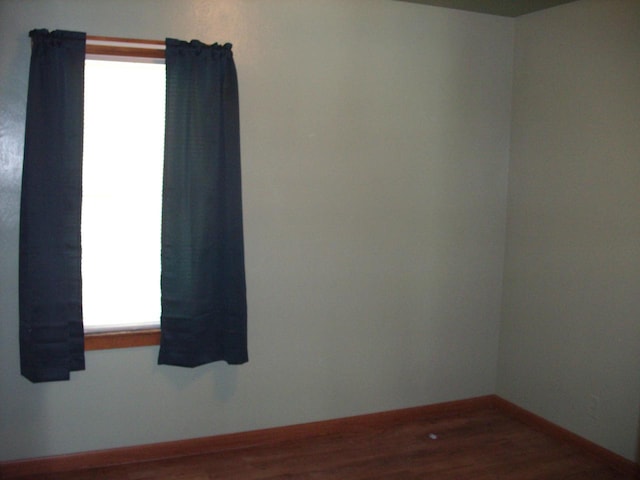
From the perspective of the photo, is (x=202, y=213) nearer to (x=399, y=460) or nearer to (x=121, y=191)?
(x=121, y=191)

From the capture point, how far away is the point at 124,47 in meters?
2.95

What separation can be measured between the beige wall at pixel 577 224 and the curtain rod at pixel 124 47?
2430 millimetres

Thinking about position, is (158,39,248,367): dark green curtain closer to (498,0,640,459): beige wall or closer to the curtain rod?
the curtain rod

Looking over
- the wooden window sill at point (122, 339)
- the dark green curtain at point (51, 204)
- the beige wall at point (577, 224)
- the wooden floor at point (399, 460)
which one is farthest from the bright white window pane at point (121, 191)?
the beige wall at point (577, 224)

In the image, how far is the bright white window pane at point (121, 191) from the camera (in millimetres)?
3008

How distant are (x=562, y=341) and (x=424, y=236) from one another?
3.59 ft

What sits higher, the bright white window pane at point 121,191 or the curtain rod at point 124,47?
the curtain rod at point 124,47

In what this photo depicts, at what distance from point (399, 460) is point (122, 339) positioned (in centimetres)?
173

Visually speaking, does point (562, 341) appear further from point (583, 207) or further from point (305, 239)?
point (305, 239)

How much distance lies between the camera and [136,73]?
304 centimetres

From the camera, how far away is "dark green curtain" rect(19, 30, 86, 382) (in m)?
2.76

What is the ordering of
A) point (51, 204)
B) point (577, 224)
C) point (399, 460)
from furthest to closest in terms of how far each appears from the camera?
point (577, 224), point (399, 460), point (51, 204)

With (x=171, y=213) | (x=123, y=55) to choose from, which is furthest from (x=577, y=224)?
(x=123, y=55)

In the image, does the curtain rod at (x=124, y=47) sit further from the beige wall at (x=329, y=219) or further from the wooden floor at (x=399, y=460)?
the wooden floor at (x=399, y=460)
